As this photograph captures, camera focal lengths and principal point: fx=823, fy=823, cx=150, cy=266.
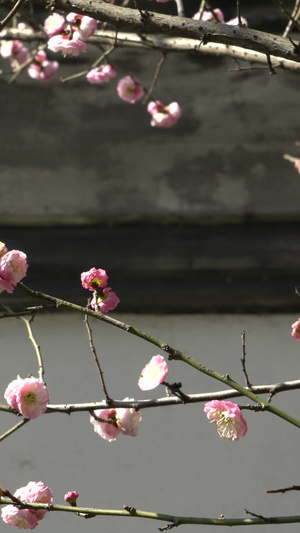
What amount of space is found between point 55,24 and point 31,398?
115 cm

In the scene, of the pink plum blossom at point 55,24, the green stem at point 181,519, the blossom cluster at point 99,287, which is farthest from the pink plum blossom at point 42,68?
the green stem at point 181,519

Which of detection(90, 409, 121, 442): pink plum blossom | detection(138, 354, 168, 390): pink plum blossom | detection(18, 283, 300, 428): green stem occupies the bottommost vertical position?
detection(90, 409, 121, 442): pink plum blossom

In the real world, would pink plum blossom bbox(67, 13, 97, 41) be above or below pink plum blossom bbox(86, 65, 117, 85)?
above

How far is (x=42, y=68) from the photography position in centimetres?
234

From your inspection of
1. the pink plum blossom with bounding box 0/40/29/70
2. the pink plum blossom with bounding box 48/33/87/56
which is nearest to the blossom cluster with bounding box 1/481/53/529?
the pink plum blossom with bounding box 48/33/87/56

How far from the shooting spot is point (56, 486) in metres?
2.21

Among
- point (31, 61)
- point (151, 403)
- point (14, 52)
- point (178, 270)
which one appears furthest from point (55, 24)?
point (151, 403)

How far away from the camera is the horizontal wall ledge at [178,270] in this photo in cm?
227

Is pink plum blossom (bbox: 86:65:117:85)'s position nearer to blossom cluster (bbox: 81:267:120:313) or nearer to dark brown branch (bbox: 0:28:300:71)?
dark brown branch (bbox: 0:28:300:71)

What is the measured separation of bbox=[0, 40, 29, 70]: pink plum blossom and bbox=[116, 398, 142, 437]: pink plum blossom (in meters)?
1.37

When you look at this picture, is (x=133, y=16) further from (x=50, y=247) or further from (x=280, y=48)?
(x=50, y=247)

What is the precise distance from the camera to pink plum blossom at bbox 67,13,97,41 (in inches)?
69.6

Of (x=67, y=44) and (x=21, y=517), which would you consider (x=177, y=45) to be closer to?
(x=67, y=44)

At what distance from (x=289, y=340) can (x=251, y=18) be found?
943 millimetres
